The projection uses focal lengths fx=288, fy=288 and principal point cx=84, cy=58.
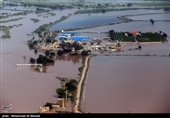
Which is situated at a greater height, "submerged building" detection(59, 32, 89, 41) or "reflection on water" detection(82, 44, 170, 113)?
"submerged building" detection(59, 32, 89, 41)

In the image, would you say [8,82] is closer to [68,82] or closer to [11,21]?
[68,82]

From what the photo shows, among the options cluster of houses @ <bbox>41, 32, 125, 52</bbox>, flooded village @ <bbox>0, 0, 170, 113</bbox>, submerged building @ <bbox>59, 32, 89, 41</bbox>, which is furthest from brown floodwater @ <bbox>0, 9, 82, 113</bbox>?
submerged building @ <bbox>59, 32, 89, 41</bbox>

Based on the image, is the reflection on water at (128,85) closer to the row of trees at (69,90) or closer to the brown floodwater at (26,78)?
the row of trees at (69,90)

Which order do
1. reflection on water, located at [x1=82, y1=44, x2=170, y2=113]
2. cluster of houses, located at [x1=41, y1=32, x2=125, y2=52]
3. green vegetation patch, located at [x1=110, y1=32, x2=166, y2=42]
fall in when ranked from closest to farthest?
reflection on water, located at [x1=82, y1=44, x2=170, y2=113] → cluster of houses, located at [x1=41, y1=32, x2=125, y2=52] → green vegetation patch, located at [x1=110, y1=32, x2=166, y2=42]

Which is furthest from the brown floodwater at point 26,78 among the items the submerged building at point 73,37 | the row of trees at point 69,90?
the submerged building at point 73,37

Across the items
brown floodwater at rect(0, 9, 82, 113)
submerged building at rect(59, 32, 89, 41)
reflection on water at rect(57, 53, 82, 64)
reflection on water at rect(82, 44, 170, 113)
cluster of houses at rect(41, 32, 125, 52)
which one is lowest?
brown floodwater at rect(0, 9, 82, 113)

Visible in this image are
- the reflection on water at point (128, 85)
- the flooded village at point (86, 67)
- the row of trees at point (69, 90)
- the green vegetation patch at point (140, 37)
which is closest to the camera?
the reflection on water at point (128, 85)

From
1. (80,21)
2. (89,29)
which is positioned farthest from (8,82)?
(80,21)

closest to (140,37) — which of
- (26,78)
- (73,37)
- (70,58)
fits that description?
(73,37)

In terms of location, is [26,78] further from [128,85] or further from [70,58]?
[128,85]

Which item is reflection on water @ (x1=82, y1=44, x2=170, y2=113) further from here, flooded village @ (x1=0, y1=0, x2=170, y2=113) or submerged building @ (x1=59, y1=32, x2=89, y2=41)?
submerged building @ (x1=59, y1=32, x2=89, y2=41)
